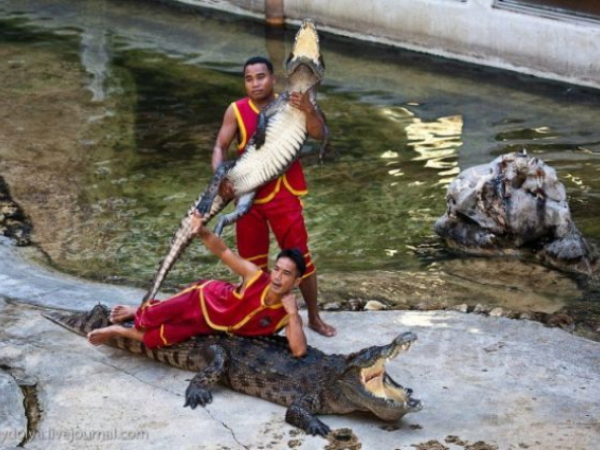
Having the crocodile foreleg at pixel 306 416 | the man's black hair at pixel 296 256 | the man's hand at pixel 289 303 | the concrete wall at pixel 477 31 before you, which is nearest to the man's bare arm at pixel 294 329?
the man's hand at pixel 289 303

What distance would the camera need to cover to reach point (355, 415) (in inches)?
225

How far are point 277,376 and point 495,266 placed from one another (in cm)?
279

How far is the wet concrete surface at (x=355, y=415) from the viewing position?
17.7 feet

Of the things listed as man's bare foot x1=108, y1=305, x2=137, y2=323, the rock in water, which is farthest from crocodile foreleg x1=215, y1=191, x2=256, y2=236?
the rock in water

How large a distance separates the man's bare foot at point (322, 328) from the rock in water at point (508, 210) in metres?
2.14

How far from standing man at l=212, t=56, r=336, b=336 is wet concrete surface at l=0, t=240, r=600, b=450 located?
544mm

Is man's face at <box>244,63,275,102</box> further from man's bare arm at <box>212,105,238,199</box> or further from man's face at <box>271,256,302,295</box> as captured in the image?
man's face at <box>271,256,302,295</box>

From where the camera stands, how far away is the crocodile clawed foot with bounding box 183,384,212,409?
18.8ft

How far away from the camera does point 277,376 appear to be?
5.86m

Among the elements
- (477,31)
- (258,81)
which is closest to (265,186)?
(258,81)

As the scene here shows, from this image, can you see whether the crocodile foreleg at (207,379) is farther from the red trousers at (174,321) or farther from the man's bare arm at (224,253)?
the man's bare arm at (224,253)

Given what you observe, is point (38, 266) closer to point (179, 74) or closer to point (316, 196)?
point (316, 196)

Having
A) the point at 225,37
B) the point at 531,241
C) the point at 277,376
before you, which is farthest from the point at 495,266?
the point at 225,37

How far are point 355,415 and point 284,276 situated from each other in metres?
0.71
